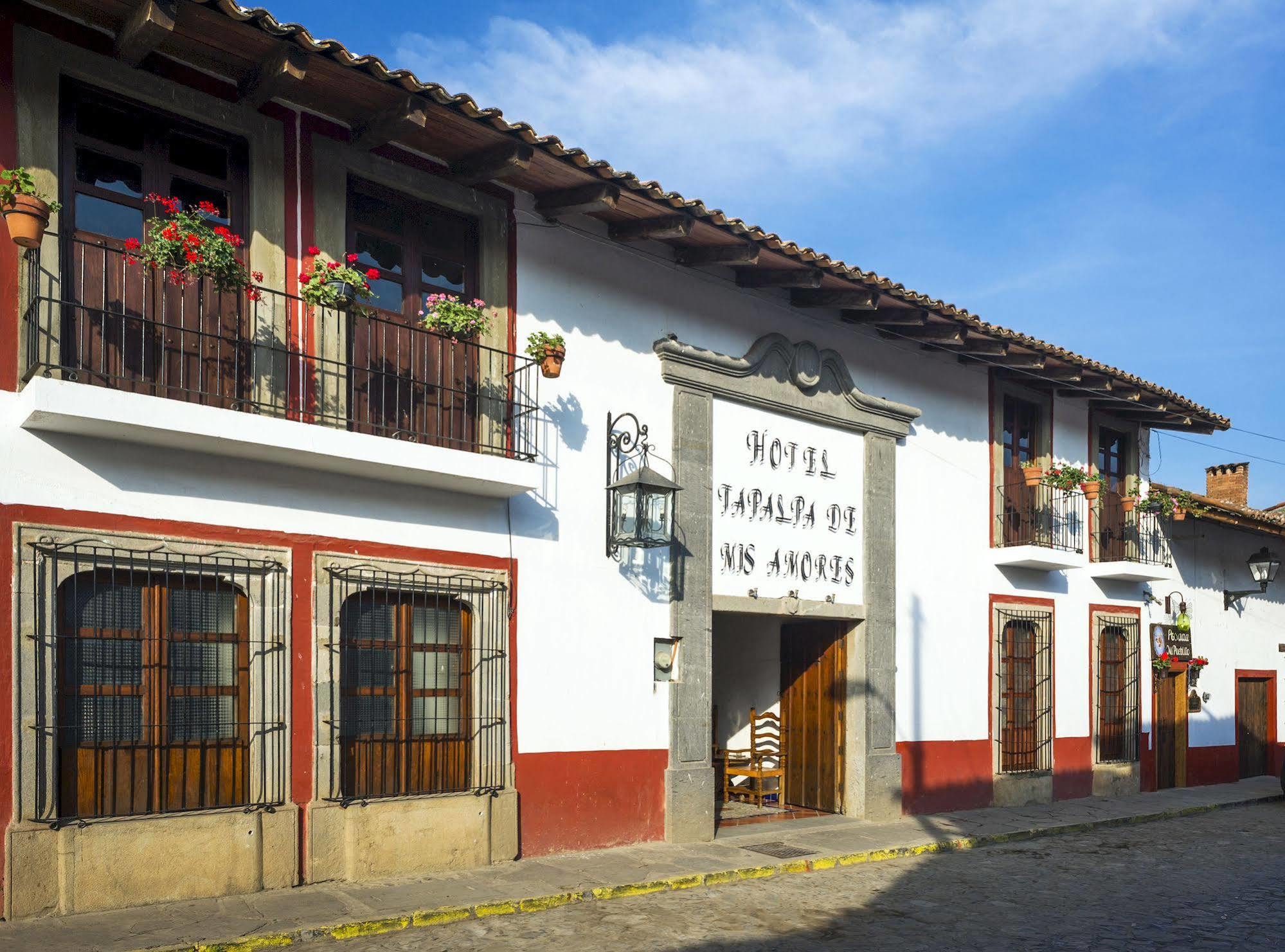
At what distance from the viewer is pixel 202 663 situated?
805 cm

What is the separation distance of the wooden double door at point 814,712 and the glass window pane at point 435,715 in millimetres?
5100

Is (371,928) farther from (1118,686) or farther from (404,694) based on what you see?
(1118,686)

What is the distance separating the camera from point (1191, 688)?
57.5 ft

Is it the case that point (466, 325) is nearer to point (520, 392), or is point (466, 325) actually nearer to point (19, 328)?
point (520, 392)

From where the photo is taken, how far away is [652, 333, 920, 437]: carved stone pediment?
37.3ft

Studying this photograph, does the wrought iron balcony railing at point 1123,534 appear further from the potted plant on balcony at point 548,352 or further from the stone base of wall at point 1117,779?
the potted plant on balcony at point 548,352

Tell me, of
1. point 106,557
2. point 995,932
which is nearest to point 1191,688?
point 995,932

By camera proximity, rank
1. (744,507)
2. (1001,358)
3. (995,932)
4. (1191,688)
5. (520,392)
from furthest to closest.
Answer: (1191,688), (1001,358), (744,507), (520,392), (995,932)

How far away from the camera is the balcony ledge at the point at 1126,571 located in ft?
51.9

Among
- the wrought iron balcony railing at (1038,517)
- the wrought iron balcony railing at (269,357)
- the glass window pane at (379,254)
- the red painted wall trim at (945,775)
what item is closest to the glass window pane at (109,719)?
the wrought iron balcony railing at (269,357)

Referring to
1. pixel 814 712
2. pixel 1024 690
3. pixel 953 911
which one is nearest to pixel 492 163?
pixel 953 911

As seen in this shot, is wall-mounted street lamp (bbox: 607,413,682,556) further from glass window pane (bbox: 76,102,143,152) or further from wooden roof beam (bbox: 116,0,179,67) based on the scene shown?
wooden roof beam (bbox: 116,0,179,67)

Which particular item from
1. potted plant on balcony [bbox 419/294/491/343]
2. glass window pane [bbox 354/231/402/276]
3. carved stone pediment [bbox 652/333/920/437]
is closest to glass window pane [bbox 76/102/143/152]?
glass window pane [bbox 354/231/402/276]

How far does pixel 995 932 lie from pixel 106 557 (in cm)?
613
